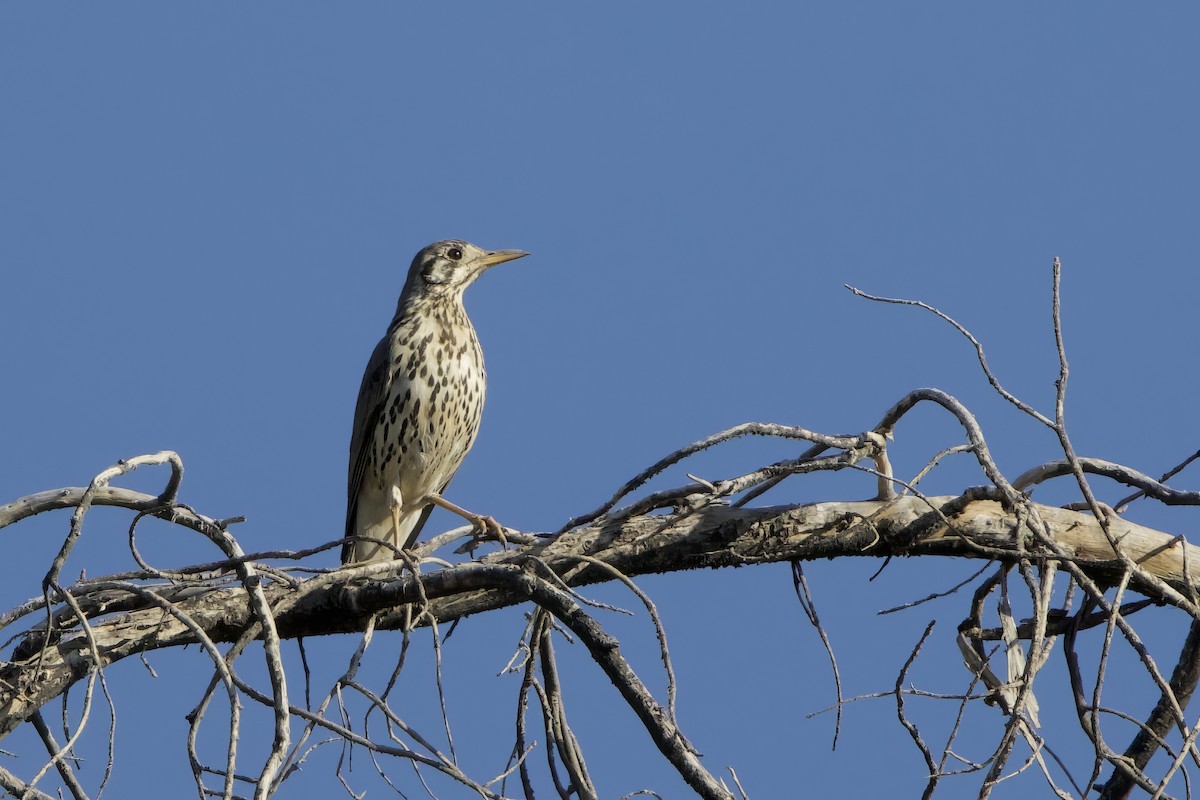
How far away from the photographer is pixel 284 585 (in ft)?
14.4

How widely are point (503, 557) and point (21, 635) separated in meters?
1.38

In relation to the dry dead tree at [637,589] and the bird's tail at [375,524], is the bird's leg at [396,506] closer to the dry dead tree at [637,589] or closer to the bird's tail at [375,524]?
the bird's tail at [375,524]

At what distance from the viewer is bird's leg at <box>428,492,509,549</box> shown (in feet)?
17.4

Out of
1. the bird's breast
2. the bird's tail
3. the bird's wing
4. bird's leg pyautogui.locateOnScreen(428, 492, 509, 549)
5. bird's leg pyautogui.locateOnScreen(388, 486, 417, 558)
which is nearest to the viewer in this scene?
bird's leg pyautogui.locateOnScreen(428, 492, 509, 549)

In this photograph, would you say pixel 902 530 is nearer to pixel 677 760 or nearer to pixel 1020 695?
pixel 1020 695

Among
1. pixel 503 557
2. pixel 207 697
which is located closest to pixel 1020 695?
pixel 503 557

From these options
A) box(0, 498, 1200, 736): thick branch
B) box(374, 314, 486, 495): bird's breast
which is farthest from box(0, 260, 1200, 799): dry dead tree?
box(374, 314, 486, 495): bird's breast

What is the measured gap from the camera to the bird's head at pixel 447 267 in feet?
24.2

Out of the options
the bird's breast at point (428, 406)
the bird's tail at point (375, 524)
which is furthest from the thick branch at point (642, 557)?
the bird's tail at point (375, 524)

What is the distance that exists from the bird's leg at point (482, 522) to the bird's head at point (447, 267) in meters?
1.14

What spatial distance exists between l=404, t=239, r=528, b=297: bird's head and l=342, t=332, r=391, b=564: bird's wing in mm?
405

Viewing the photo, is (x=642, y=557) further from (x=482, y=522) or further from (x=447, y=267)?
(x=447, y=267)

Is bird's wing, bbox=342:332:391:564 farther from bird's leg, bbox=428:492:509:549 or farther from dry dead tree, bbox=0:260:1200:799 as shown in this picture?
dry dead tree, bbox=0:260:1200:799

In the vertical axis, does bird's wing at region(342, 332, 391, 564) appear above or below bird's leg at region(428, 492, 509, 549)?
above
